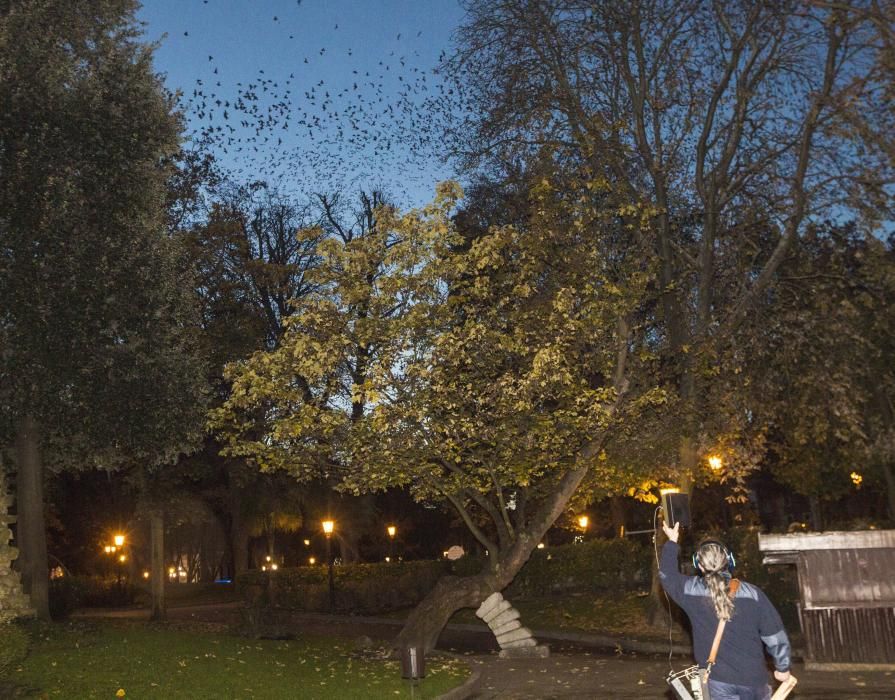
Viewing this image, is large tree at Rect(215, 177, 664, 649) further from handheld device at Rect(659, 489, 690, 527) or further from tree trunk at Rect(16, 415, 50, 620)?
handheld device at Rect(659, 489, 690, 527)

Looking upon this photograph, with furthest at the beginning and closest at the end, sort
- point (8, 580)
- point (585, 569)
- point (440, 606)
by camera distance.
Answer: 1. point (585, 569)
2. point (440, 606)
3. point (8, 580)

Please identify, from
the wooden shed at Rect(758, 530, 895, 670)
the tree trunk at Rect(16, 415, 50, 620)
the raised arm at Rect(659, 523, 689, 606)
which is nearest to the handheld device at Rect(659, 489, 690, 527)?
the raised arm at Rect(659, 523, 689, 606)

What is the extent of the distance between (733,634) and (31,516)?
704 inches

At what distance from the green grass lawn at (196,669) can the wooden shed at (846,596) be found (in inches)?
249

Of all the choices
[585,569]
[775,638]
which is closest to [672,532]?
[775,638]

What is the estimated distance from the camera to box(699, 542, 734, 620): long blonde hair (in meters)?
6.41

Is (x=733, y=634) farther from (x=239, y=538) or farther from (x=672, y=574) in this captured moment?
(x=239, y=538)

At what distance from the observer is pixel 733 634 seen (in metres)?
6.40

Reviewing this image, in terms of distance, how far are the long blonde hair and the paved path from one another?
27.4 feet

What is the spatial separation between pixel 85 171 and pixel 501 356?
9714 mm

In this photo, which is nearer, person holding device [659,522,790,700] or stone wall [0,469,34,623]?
person holding device [659,522,790,700]

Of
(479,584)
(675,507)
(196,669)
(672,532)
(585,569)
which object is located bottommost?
(585,569)

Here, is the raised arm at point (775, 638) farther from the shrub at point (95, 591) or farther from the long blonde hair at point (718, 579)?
the shrub at point (95, 591)

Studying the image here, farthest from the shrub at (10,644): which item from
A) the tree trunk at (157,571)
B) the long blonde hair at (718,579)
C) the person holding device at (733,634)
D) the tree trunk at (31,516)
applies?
the tree trunk at (157,571)
